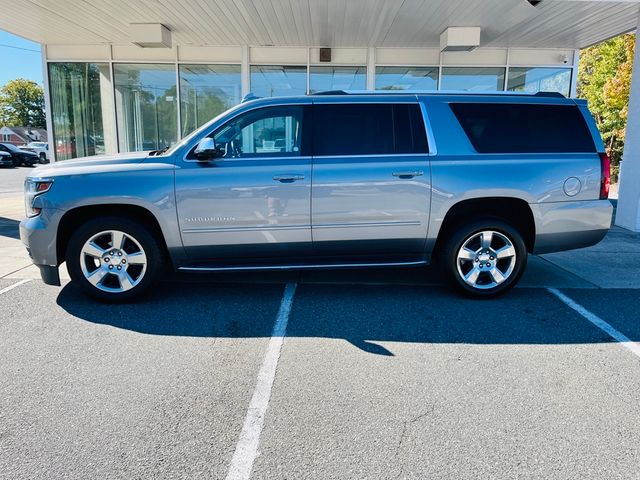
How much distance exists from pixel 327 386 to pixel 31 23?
10201 mm

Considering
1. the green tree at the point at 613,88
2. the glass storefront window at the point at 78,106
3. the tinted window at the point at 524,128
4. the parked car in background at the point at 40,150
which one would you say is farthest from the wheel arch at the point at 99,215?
the parked car in background at the point at 40,150

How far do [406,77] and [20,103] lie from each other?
94.2m

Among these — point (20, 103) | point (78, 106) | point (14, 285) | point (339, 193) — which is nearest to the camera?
point (339, 193)

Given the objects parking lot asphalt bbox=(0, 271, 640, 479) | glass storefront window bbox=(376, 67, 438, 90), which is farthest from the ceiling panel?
parking lot asphalt bbox=(0, 271, 640, 479)

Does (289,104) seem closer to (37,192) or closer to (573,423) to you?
(37,192)

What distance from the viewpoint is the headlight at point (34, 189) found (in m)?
4.66

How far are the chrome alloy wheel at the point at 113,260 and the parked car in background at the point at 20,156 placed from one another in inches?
1302

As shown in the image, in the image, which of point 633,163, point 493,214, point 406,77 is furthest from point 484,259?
point 406,77

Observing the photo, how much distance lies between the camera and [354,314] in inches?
184

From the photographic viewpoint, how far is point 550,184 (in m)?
4.98

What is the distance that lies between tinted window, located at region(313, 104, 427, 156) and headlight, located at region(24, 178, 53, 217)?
2.53 metres

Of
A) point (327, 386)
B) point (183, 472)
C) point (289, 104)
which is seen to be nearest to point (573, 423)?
point (327, 386)

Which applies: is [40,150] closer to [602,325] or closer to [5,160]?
[5,160]

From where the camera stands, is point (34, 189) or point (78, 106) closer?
point (34, 189)
